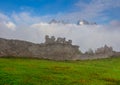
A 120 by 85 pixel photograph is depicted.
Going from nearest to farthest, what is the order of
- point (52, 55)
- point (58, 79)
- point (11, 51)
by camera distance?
point (58, 79)
point (11, 51)
point (52, 55)

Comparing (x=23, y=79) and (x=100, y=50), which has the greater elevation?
(x=100, y=50)

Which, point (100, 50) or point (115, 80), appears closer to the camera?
point (115, 80)

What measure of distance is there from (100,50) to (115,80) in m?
39.2

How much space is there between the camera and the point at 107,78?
142ft

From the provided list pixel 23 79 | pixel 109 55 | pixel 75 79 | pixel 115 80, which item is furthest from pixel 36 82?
pixel 109 55

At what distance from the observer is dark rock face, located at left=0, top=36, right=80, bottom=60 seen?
66500 millimetres

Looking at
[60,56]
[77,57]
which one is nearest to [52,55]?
[60,56]

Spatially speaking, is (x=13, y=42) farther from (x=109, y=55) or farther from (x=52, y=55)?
(x=109, y=55)

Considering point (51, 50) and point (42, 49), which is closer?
point (42, 49)

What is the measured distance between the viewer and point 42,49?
7106cm

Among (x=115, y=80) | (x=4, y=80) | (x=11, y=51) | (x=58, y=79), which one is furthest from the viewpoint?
(x=11, y=51)

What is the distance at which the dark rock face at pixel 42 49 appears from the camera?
66500mm

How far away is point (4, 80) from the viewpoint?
3506 centimetres

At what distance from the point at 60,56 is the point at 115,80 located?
3180 cm
